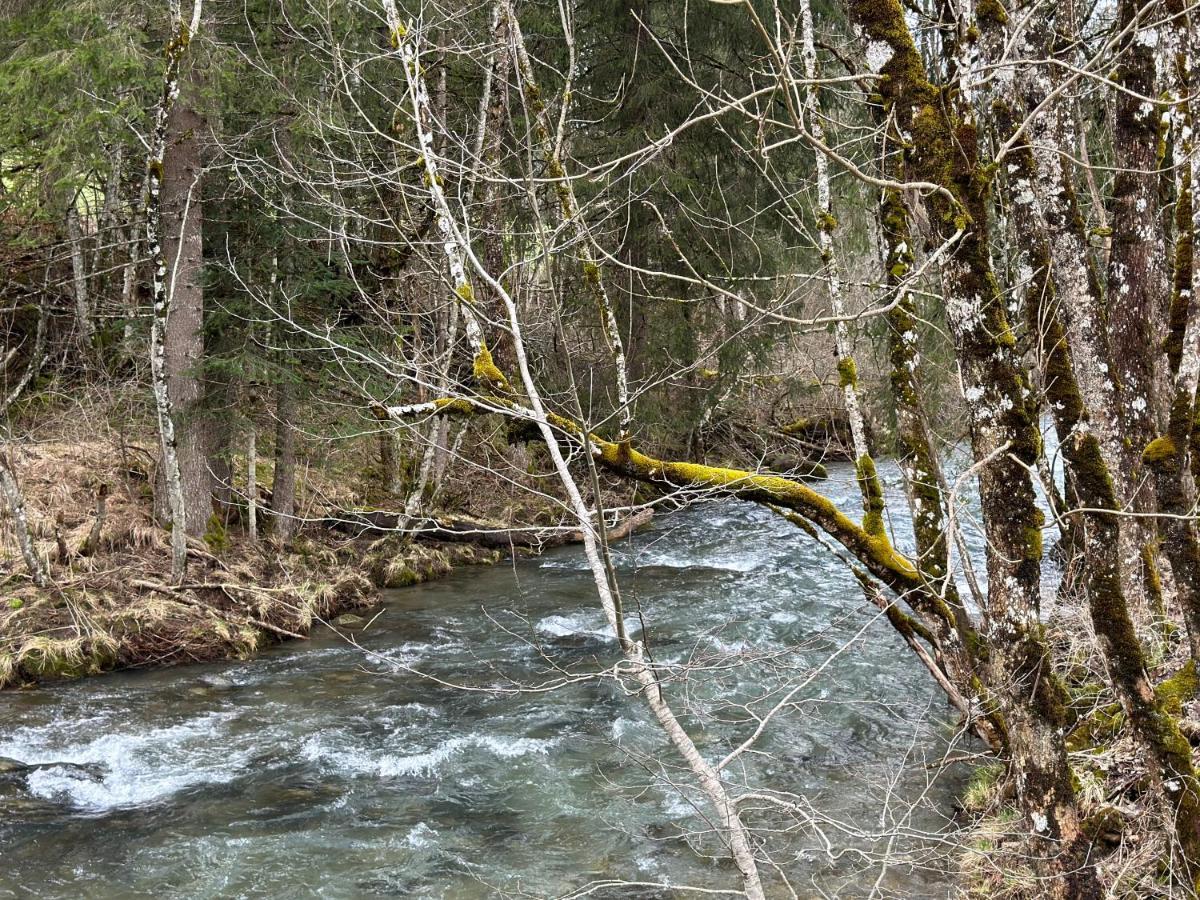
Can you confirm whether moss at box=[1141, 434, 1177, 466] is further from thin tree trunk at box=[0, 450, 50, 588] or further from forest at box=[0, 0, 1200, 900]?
thin tree trunk at box=[0, 450, 50, 588]

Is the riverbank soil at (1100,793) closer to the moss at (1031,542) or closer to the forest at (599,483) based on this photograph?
the forest at (599,483)

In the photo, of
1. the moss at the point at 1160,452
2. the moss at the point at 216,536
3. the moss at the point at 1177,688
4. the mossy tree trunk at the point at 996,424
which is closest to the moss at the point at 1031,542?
the mossy tree trunk at the point at 996,424

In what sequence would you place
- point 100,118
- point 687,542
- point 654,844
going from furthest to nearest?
point 687,542, point 100,118, point 654,844

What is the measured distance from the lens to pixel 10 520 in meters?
10.0

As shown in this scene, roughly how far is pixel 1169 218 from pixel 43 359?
519 inches

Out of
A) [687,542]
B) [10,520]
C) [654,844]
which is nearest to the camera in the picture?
[654,844]

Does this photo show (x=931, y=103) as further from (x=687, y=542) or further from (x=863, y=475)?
(x=687, y=542)

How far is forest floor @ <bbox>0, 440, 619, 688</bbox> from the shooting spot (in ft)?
29.2

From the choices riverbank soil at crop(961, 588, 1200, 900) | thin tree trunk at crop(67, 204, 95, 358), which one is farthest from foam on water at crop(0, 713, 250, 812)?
thin tree trunk at crop(67, 204, 95, 358)

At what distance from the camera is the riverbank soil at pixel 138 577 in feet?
29.3

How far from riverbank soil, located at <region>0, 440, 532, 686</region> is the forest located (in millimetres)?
51

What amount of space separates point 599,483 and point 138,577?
4861 mm

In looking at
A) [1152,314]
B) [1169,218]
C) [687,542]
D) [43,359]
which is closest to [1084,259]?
[1152,314]

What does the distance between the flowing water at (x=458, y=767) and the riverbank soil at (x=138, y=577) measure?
0.38 metres
